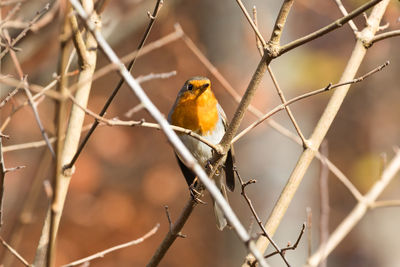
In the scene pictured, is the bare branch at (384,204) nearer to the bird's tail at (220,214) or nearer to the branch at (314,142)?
the branch at (314,142)

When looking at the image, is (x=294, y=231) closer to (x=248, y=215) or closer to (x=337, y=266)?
(x=248, y=215)

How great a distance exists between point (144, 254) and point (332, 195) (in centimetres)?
460

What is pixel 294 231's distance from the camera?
6430 millimetres

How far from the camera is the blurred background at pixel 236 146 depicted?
6.18m

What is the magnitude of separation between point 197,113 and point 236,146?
2.91m

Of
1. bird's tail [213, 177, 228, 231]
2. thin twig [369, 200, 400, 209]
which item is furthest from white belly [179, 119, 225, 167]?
thin twig [369, 200, 400, 209]

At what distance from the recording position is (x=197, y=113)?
345 centimetres

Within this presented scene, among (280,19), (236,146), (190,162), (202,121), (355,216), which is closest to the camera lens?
(190,162)

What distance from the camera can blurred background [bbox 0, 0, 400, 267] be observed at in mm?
6180

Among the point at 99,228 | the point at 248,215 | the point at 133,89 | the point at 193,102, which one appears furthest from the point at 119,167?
the point at 133,89

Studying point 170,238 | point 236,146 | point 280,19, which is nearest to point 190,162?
point 280,19

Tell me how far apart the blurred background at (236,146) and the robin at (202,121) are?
4.55 feet

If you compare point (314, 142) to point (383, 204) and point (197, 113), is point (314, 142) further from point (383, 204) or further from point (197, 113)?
point (197, 113)

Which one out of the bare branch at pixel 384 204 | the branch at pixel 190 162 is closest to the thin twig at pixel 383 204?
the bare branch at pixel 384 204
